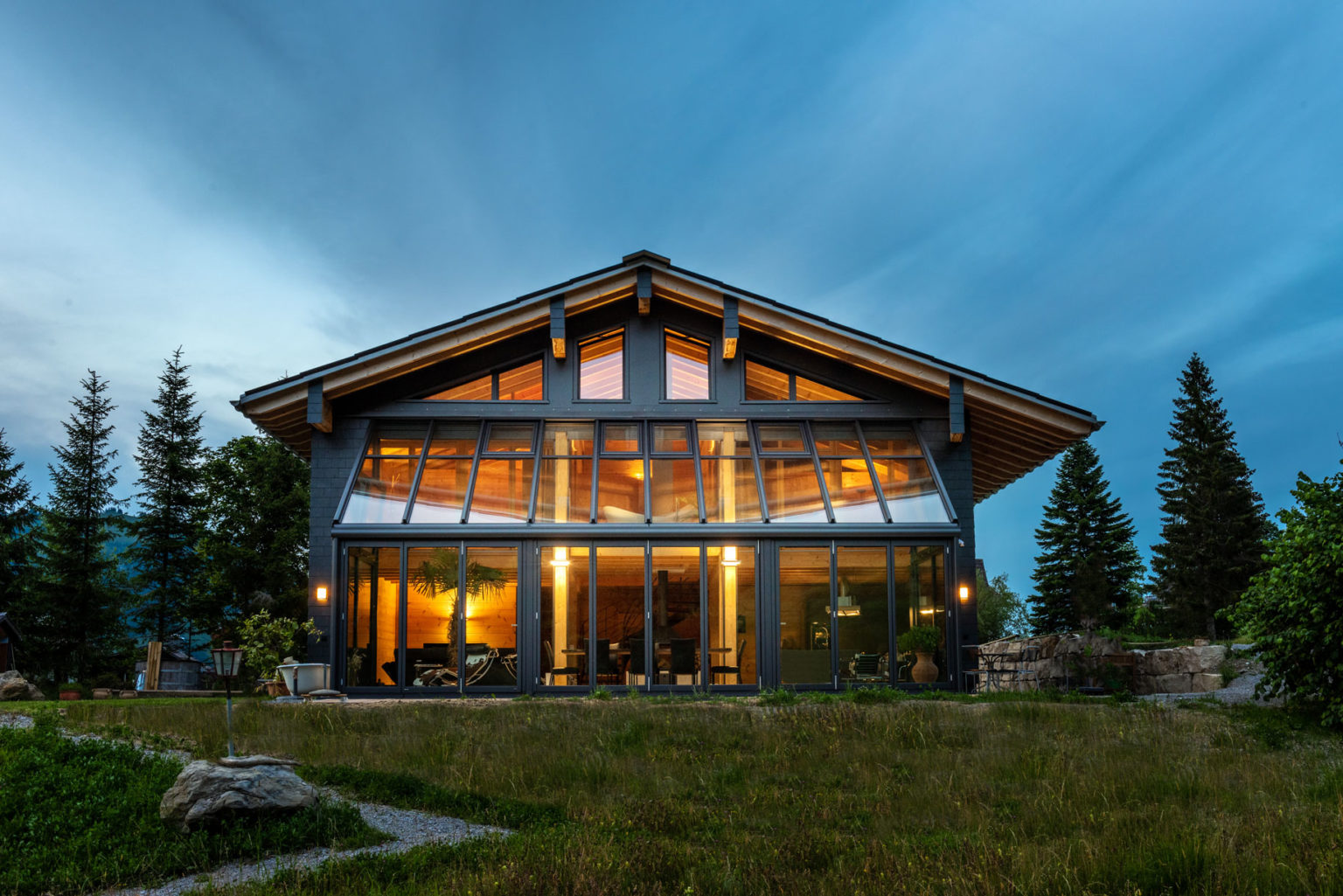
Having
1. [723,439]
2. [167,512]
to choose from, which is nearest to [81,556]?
[167,512]

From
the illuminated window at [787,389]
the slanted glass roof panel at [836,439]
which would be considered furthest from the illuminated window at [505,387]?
the slanted glass roof panel at [836,439]

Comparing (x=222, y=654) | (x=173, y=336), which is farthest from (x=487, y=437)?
(x=173, y=336)

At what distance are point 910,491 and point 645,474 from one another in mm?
4208

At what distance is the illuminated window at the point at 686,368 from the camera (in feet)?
53.8

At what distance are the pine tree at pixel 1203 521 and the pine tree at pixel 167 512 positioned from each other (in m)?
29.8

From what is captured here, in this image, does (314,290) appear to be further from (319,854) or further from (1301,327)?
(1301,327)

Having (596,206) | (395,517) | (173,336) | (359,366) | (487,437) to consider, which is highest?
(596,206)

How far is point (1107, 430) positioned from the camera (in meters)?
175

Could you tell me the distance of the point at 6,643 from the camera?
20.4 m

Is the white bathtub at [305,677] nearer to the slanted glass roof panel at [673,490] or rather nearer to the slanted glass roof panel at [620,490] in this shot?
the slanted glass roof panel at [620,490]

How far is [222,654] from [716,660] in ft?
25.3

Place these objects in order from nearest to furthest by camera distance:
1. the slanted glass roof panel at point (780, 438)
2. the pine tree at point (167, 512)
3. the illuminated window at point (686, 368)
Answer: the slanted glass roof panel at point (780, 438) → the illuminated window at point (686, 368) → the pine tree at point (167, 512)

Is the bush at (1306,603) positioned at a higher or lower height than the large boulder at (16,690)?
higher

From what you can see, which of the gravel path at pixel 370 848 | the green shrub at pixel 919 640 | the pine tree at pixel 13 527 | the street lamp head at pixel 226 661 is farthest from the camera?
the pine tree at pixel 13 527
